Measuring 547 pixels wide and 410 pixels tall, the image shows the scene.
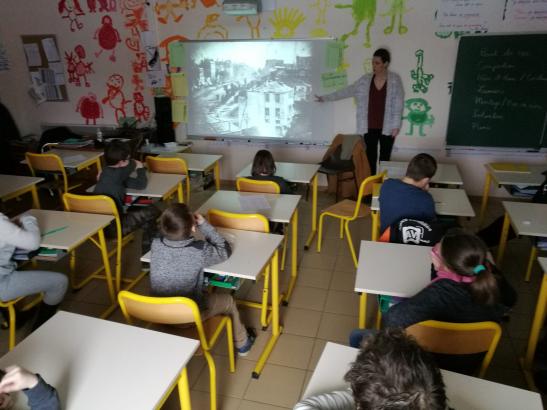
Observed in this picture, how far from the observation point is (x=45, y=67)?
5.98 m

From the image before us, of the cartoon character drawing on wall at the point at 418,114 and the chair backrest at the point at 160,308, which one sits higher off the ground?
the cartoon character drawing on wall at the point at 418,114

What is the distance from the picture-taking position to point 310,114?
5.21m

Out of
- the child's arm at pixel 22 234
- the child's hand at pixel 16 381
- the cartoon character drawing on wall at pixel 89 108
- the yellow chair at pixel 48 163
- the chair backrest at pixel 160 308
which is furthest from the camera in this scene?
the cartoon character drawing on wall at pixel 89 108

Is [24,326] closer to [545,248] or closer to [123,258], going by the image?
[123,258]

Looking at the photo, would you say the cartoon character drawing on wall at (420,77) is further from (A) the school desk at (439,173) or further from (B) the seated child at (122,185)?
(B) the seated child at (122,185)

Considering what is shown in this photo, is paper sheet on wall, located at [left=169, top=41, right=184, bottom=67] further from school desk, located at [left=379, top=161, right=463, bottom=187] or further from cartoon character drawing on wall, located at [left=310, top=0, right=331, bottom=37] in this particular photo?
school desk, located at [left=379, top=161, right=463, bottom=187]

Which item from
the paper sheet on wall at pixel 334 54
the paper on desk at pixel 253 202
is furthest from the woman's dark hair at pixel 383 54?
the paper on desk at pixel 253 202

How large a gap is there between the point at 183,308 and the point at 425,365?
3.69 ft

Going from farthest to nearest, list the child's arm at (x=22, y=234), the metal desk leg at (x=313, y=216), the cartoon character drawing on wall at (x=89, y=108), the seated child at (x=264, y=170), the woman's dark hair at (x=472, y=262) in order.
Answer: the cartoon character drawing on wall at (x=89, y=108)
the metal desk leg at (x=313, y=216)
the seated child at (x=264, y=170)
the child's arm at (x=22, y=234)
the woman's dark hair at (x=472, y=262)

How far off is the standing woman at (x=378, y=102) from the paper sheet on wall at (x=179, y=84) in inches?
69.0

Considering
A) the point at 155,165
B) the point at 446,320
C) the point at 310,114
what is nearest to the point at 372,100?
the point at 310,114

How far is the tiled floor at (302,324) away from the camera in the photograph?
2.40 metres

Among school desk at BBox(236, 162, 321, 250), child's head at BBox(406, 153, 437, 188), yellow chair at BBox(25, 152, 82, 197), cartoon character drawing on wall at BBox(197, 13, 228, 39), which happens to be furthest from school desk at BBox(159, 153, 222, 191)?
child's head at BBox(406, 153, 437, 188)

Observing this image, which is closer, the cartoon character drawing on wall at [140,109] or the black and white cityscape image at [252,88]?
the black and white cityscape image at [252,88]
